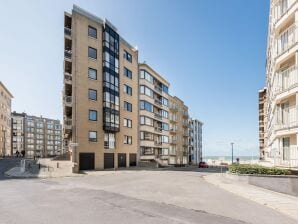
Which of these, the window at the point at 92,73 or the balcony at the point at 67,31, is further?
the window at the point at 92,73

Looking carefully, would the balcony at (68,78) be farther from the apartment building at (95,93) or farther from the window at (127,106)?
the window at (127,106)

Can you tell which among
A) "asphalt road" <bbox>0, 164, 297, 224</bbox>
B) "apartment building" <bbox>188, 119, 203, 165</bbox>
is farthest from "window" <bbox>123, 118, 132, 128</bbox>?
"apartment building" <bbox>188, 119, 203, 165</bbox>

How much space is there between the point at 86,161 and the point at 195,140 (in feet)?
253

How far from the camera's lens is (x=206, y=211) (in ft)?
37.3

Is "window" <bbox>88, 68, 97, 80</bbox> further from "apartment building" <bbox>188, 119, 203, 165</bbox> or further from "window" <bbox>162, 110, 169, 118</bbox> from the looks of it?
"apartment building" <bbox>188, 119, 203, 165</bbox>

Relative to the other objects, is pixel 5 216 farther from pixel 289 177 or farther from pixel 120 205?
pixel 289 177

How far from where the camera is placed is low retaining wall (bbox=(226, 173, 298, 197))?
667 inches

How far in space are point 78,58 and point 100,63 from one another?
384cm

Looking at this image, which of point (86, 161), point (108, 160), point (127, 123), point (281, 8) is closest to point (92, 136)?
point (86, 161)

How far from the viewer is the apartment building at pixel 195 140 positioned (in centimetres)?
10138

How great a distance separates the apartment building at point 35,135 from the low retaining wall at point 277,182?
11821 centimetres

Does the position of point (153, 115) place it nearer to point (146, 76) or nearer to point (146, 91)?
point (146, 91)

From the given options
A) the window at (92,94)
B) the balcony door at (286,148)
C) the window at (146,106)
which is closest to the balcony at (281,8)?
the balcony door at (286,148)

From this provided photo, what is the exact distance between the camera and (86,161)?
122 ft
